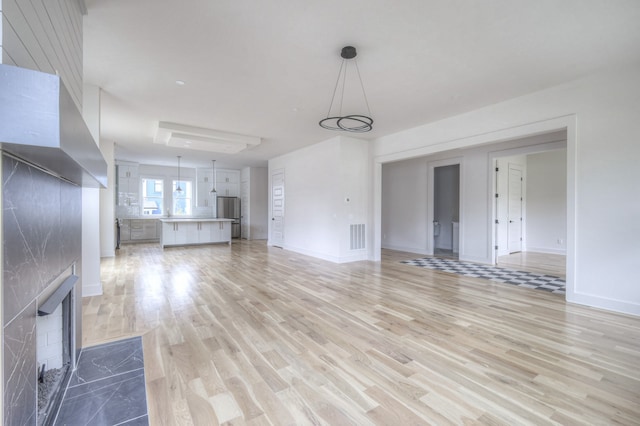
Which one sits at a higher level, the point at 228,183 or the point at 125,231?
the point at 228,183

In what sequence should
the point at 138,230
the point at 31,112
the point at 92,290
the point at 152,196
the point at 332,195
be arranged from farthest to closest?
the point at 152,196, the point at 138,230, the point at 332,195, the point at 92,290, the point at 31,112

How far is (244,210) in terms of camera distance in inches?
466

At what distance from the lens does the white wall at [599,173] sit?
3361 millimetres

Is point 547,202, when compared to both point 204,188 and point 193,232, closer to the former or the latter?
point 193,232

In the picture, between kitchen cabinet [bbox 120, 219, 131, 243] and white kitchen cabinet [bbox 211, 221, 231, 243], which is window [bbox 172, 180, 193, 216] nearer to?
kitchen cabinet [bbox 120, 219, 131, 243]

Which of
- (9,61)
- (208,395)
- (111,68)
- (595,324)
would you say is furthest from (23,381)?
(595,324)

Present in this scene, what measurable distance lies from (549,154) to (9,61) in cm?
1022

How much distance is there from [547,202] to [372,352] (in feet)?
26.7

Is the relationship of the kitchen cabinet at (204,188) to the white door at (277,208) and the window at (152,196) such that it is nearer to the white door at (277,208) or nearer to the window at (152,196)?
the window at (152,196)

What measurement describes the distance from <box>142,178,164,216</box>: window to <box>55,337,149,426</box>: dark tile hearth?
9.55 metres

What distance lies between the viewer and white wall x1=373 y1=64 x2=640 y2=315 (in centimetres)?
336

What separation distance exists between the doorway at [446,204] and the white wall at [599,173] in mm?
4817

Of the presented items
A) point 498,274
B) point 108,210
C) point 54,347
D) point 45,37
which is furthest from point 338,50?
point 108,210

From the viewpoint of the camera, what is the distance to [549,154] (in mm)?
7805
